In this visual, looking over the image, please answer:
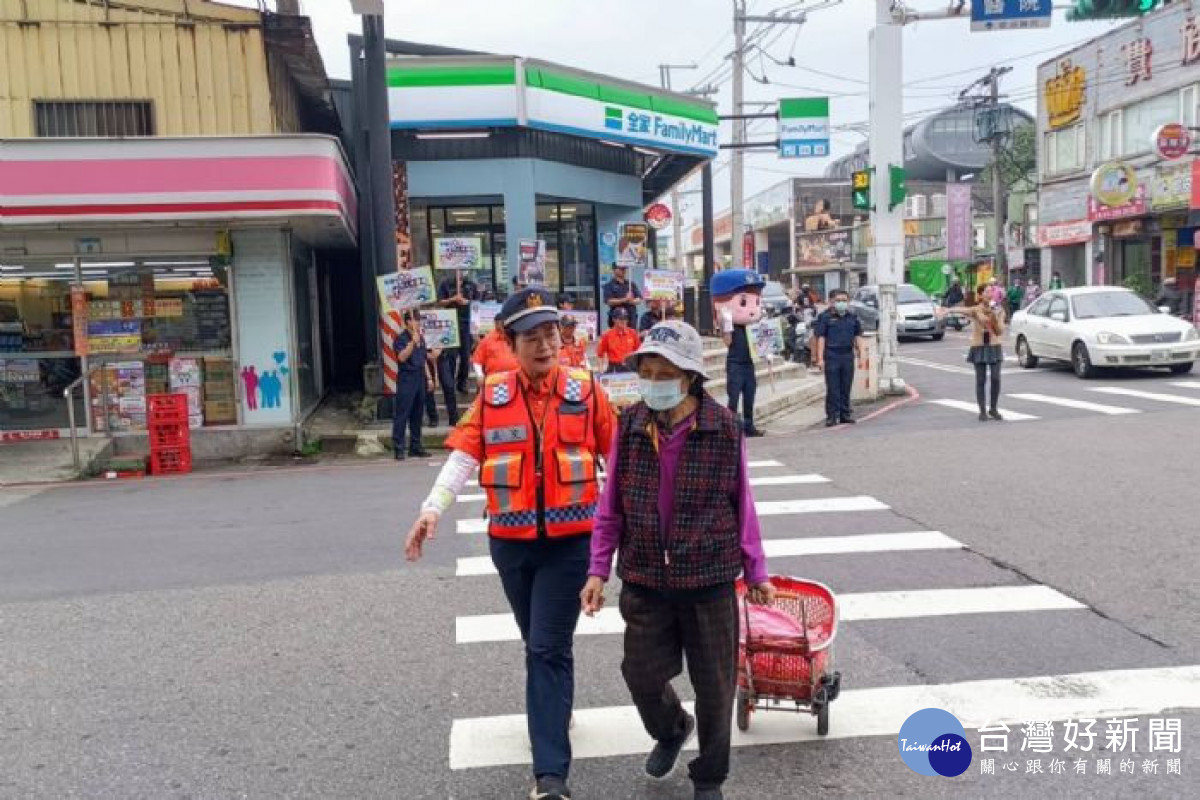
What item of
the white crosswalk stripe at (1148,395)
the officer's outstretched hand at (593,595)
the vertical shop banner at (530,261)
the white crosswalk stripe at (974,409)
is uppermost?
the vertical shop banner at (530,261)

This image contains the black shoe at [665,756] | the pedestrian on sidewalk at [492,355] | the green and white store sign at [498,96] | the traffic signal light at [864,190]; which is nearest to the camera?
the black shoe at [665,756]

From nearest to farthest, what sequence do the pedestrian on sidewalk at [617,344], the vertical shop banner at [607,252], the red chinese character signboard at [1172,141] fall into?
the pedestrian on sidewalk at [617,344], the vertical shop banner at [607,252], the red chinese character signboard at [1172,141]

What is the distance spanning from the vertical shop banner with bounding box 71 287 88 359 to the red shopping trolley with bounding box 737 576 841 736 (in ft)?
38.7

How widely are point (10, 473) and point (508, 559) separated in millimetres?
11055

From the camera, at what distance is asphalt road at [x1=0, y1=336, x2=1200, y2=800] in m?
4.29

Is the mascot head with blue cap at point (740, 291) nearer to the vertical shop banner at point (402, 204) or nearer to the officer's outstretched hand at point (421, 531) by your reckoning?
the officer's outstretched hand at point (421, 531)

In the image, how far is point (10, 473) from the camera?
12.8 meters

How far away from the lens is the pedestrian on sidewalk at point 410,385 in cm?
1288

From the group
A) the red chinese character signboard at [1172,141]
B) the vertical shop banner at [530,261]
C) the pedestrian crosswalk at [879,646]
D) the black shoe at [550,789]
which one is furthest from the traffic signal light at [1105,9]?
the black shoe at [550,789]

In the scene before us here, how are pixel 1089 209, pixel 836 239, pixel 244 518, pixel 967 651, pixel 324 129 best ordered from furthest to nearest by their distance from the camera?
pixel 836 239 → pixel 1089 209 → pixel 324 129 → pixel 244 518 → pixel 967 651

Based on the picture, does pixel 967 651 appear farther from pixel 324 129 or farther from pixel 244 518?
pixel 324 129

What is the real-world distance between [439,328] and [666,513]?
34.8 ft

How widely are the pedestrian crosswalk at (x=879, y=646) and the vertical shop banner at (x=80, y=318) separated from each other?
769cm

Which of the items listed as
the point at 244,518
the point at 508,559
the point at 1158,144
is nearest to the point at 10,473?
the point at 244,518
